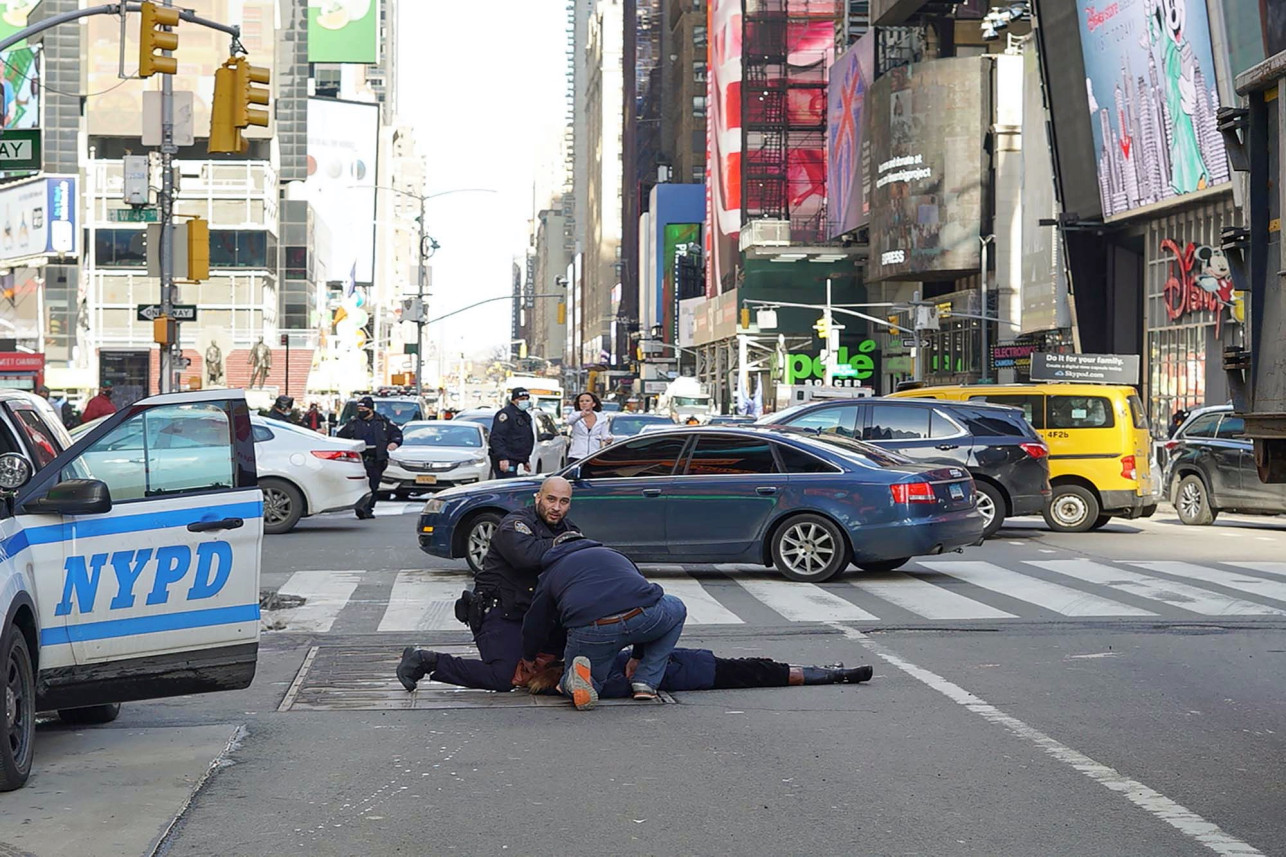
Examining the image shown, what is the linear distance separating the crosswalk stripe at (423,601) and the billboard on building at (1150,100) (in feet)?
97.3

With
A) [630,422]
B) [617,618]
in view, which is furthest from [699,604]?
[630,422]

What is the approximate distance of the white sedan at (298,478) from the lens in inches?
882

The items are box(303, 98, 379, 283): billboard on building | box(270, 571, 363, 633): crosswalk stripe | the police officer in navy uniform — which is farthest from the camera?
box(303, 98, 379, 283): billboard on building

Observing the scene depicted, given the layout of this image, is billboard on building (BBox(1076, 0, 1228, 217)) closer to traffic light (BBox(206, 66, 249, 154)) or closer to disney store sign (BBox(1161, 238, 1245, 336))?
disney store sign (BBox(1161, 238, 1245, 336))

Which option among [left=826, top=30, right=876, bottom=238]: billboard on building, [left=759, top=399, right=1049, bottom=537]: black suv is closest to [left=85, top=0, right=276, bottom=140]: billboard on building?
[left=826, top=30, right=876, bottom=238]: billboard on building

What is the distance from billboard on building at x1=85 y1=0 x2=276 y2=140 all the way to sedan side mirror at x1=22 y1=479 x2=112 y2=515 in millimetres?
98675

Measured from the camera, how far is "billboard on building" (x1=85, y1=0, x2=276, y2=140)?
105375mm

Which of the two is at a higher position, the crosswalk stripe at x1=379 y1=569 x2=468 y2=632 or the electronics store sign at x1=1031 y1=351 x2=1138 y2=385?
the electronics store sign at x1=1031 y1=351 x2=1138 y2=385

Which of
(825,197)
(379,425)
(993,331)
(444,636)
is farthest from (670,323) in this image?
(444,636)

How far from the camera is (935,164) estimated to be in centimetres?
7788

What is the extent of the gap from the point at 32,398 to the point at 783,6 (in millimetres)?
107696

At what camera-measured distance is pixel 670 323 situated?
15212 centimetres

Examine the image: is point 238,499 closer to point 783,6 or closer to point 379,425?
point 379,425

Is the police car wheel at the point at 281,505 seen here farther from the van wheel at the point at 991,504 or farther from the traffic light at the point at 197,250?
the van wheel at the point at 991,504
